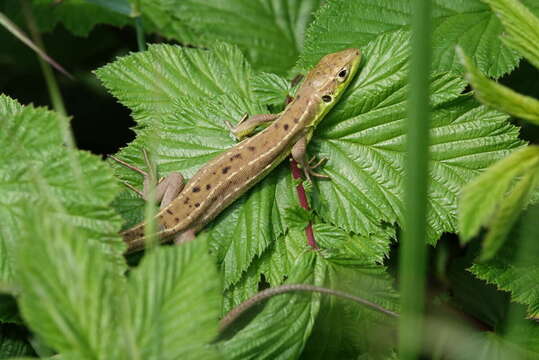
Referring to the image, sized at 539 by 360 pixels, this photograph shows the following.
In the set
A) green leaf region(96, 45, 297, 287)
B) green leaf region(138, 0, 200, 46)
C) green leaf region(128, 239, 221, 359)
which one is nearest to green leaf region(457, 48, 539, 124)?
green leaf region(128, 239, 221, 359)

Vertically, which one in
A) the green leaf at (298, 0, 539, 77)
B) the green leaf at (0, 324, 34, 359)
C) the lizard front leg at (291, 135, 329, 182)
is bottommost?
the green leaf at (0, 324, 34, 359)

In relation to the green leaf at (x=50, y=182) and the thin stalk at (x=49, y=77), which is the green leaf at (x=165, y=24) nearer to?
the thin stalk at (x=49, y=77)

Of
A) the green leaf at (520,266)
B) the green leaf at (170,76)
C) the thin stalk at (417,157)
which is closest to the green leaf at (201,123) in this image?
the green leaf at (170,76)

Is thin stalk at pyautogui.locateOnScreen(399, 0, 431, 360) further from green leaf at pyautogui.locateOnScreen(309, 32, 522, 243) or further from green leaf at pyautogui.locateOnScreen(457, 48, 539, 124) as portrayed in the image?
green leaf at pyautogui.locateOnScreen(309, 32, 522, 243)

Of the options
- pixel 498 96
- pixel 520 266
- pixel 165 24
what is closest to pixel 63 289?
pixel 498 96

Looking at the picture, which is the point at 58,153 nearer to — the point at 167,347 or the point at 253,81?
the point at 167,347
